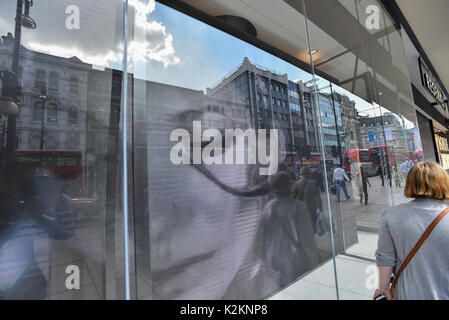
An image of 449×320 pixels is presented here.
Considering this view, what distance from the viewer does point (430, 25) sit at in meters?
2.76

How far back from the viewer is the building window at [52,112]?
87 cm

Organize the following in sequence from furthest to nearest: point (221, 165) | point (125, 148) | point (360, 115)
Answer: point (360, 115) → point (221, 165) → point (125, 148)

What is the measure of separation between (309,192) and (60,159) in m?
1.89

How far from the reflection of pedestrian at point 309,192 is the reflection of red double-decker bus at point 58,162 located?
1625 mm

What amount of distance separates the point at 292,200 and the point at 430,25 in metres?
3.19

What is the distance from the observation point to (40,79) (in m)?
0.87

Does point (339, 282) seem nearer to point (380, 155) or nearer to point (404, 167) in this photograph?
point (380, 155)

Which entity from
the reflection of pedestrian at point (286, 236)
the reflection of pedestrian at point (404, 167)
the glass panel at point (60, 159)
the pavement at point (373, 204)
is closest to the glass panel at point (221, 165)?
the reflection of pedestrian at point (286, 236)

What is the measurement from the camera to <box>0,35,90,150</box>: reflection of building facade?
82 cm

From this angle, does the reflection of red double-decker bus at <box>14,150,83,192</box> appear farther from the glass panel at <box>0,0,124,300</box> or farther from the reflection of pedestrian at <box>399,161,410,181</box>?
the reflection of pedestrian at <box>399,161,410,181</box>

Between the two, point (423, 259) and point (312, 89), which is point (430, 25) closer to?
point (312, 89)

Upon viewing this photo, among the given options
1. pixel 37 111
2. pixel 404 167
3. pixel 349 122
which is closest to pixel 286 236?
pixel 349 122

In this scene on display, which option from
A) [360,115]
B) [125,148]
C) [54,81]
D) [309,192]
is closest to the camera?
[54,81]

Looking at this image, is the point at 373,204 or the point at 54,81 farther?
the point at 373,204
